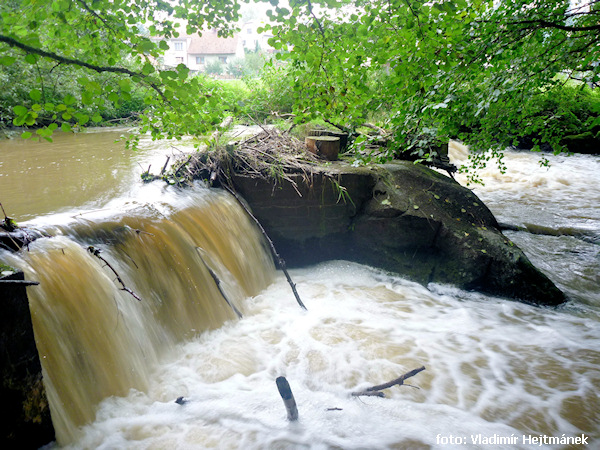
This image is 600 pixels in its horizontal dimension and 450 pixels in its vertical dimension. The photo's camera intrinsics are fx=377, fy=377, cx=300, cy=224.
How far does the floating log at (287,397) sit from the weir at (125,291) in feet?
4.26

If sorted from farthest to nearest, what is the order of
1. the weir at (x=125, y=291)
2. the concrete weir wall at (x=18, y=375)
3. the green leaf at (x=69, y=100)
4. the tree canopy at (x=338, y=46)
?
the weir at (x=125, y=291) → the tree canopy at (x=338, y=46) → the concrete weir wall at (x=18, y=375) → the green leaf at (x=69, y=100)

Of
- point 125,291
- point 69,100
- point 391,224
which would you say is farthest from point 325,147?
point 69,100

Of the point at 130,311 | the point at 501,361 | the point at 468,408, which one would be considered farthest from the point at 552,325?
the point at 130,311

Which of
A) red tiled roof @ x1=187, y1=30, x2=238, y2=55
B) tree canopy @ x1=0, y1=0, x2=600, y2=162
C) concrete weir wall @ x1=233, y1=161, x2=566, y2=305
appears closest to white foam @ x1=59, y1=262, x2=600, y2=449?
concrete weir wall @ x1=233, y1=161, x2=566, y2=305

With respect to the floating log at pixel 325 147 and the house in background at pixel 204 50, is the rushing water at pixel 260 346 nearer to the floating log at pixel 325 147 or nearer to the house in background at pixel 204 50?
the floating log at pixel 325 147

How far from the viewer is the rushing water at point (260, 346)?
9.26 ft

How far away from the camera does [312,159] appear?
6.18 m

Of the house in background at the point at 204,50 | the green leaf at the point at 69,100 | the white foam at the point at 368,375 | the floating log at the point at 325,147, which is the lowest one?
the white foam at the point at 368,375

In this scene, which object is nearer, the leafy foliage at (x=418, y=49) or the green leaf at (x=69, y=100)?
the green leaf at (x=69, y=100)

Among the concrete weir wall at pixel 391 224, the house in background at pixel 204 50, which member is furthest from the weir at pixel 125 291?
the house in background at pixel 204 50

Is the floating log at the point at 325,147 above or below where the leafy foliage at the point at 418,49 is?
below

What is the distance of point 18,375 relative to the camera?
2176mm

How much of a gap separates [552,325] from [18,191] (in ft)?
23.5

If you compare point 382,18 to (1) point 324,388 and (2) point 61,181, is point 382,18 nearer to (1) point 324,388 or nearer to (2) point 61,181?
→ (1) point 324,388
